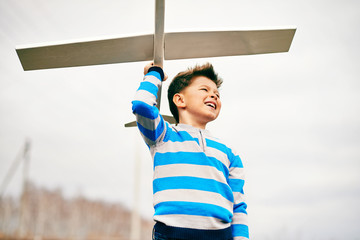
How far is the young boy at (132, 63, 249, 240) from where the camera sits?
Answer: 1194 millimetres

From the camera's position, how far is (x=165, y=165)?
4.32 feet

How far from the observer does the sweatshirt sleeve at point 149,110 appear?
1.25 metres

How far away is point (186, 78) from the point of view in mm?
1652

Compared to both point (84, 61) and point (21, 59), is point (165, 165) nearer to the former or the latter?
A: point (84, 61)

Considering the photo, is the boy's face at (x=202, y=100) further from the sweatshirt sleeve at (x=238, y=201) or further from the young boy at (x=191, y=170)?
the sweatshirt sleeve at (x=238, y=201)

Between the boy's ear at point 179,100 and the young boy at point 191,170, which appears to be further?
the boy's ear at point 179,100

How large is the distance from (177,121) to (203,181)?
54cm

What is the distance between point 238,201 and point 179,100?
0.60m

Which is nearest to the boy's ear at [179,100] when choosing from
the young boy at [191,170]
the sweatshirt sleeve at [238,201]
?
the young boy at [191,170]

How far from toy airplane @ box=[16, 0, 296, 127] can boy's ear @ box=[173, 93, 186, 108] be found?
0.46 feet

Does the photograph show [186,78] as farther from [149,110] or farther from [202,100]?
[149,110]

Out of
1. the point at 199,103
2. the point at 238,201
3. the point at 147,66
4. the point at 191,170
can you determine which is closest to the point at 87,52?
the point at 147,66

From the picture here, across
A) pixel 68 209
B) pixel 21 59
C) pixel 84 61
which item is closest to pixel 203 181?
pixel 84 61

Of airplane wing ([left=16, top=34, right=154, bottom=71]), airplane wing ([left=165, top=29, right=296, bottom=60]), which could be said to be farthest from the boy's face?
airplane wing ([left=16, top=34, right=154, bottom=71])
